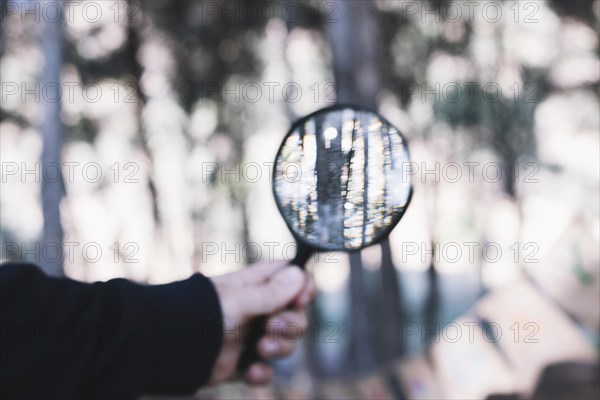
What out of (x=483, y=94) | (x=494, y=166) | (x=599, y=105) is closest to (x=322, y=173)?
(x=599, y=105)

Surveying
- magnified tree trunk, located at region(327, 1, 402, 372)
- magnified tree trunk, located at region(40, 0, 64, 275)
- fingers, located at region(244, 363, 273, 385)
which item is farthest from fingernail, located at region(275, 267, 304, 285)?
magnified tree trunk, located at region(40, 0, 64, 275)

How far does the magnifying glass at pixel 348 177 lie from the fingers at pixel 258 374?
1.21ft

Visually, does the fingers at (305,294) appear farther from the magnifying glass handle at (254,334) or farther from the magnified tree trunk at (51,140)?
the magnified tree trunk at (51,140)

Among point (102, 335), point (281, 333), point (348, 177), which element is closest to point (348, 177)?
point (348, 177)

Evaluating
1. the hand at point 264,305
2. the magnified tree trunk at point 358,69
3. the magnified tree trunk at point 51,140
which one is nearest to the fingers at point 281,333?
the hand at point 264,305

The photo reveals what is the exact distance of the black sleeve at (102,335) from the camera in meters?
1.03

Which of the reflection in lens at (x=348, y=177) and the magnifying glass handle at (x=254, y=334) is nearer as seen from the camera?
the reflection in lens at (x=348, y=177)

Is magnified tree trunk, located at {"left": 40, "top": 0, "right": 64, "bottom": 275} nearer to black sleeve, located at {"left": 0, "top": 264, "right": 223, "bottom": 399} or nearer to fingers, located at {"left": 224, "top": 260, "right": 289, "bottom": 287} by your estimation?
fingers, located at {"left": 224, "top": 260, "right": 289, "bottom": 287}

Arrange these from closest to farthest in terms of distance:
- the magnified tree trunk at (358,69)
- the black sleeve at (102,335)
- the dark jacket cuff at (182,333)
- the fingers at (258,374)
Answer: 1. the black sleeve at (102,335)
2. the dark jacket cuff at (182,333)
3. the fingers at (258,374)
4. the magnified tree trunk at (358,69)

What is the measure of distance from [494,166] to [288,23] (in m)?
5.72

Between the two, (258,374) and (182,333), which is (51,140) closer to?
(258,374)

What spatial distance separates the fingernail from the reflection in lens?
0.41 ft

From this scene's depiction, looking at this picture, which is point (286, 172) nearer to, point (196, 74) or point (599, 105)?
point (599, 105)

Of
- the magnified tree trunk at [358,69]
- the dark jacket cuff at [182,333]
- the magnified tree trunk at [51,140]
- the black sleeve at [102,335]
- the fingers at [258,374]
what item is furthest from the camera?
the magnified tree trunk at [51,140]
